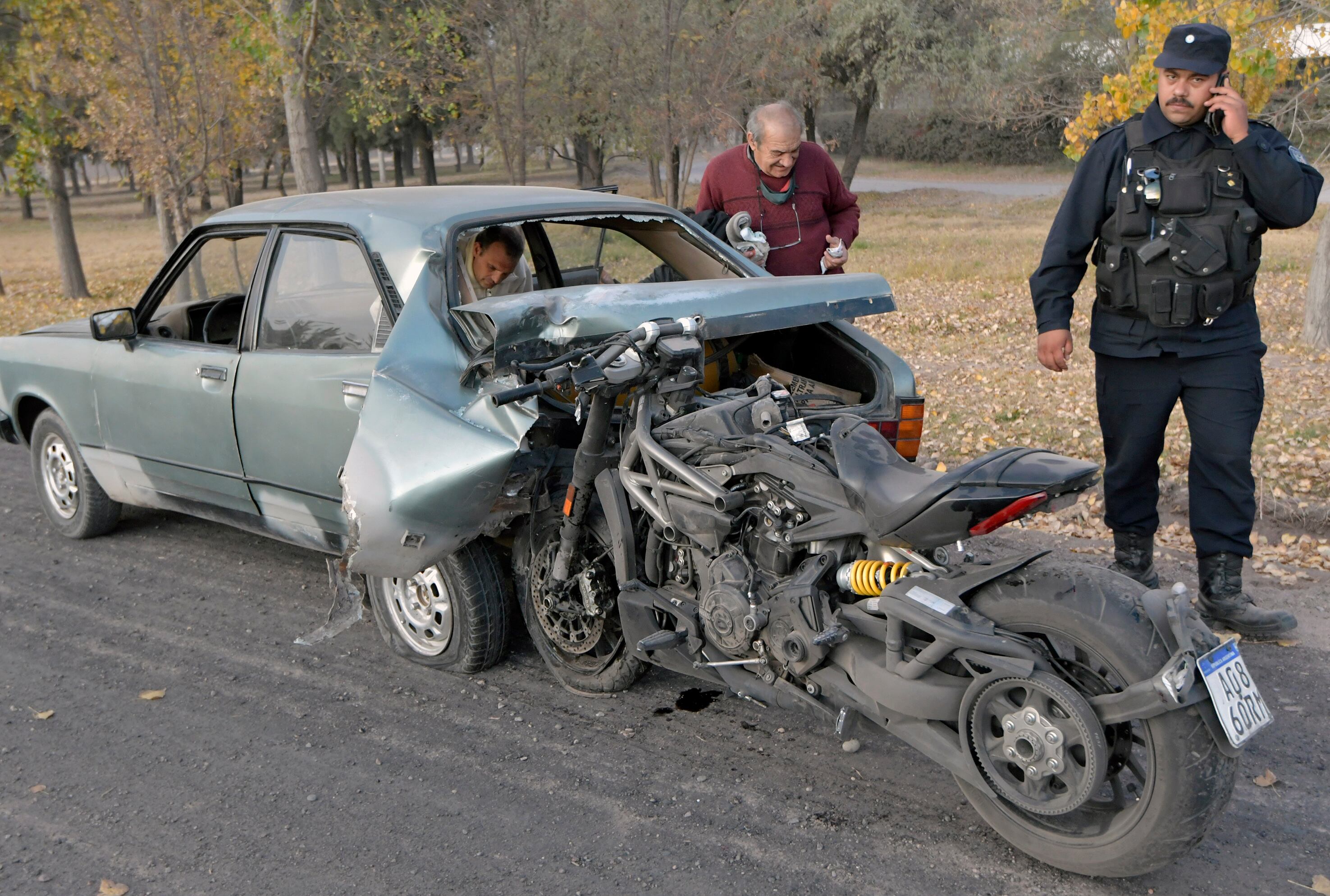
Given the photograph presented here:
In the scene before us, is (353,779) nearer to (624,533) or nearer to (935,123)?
(624,533)

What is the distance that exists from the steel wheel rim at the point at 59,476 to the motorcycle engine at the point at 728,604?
430cm

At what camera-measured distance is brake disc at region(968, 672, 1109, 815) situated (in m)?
2.84

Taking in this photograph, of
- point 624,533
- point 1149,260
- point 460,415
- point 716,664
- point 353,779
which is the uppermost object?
point 1149,260

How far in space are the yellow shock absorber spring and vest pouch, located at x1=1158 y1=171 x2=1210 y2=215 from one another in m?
2.04

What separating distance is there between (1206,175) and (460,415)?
2935 millimetres

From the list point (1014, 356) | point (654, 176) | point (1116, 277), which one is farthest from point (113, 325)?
point (654, 176)

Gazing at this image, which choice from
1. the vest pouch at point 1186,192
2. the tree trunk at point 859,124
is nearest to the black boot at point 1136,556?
the vest pouch at point 1186,192

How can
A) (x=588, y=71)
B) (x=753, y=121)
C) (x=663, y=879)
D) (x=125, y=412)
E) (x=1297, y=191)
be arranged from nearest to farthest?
(x=663, y=879) → (x=1297, y=191) → (x=125, y=412) → (x=753, y=121) → (x=588, y=71)

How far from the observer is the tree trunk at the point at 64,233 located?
18344 millimetres

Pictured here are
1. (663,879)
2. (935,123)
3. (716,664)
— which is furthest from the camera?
(935,123)

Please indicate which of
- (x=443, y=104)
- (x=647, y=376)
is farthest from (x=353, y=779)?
(x=443, y=104)

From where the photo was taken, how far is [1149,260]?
439 centimetres

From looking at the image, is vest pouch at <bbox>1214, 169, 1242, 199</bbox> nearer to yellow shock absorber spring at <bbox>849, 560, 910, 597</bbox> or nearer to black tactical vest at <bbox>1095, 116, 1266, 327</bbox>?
black tactical vest at <bbox>1095, 116, 1266, 327</bbox>

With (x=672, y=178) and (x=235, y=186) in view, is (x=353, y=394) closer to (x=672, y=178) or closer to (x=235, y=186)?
(x=672, y=178)
